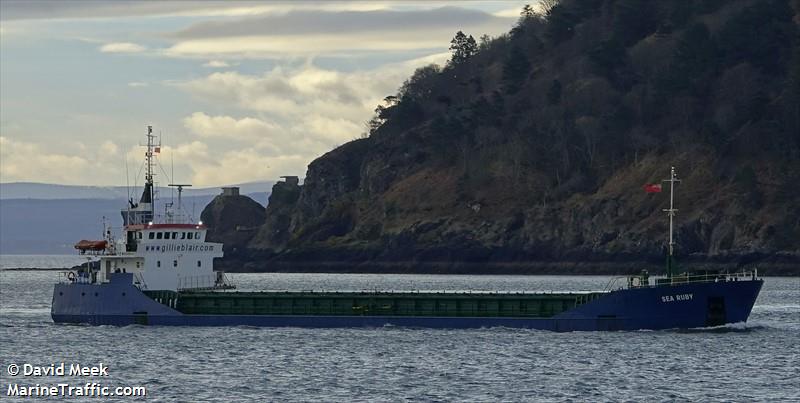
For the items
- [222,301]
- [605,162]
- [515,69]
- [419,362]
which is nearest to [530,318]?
[419,362]

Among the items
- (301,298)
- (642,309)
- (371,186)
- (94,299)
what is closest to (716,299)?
(642,309)

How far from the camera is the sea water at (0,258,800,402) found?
50.4 metres

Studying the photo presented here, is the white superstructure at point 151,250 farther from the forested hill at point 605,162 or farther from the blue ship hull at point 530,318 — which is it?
the forested hill at point 605,162

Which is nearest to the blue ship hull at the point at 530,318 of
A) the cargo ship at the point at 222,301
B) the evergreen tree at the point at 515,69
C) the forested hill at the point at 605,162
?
the cargo ship at the point at 222,301

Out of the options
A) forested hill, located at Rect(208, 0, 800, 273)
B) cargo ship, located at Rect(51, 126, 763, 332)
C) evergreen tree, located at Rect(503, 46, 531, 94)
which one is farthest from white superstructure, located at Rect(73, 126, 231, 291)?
evergreen tree, located at Rect(503, 46, 531, 94)

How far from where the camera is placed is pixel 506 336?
2653 inches

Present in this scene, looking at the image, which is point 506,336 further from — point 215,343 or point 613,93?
point 613,93

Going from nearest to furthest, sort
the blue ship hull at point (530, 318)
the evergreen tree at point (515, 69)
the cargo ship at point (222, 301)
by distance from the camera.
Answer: the blue ship hull at point (530, 318), the cargo ship at point (222, 301), the evergreen tree at point (515, 69)

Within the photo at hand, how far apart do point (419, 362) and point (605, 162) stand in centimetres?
12077

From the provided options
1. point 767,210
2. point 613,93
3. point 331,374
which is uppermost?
point 613,93

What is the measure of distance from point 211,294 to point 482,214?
105m

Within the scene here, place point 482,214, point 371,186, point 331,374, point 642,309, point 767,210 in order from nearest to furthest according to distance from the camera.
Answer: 1. point 331,374
2. point 642,309
3. point 767,210
4. point 482,214
5. point 371,186

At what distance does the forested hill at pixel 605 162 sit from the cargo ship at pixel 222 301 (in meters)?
82.4

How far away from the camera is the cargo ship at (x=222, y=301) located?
67938 millimetres
